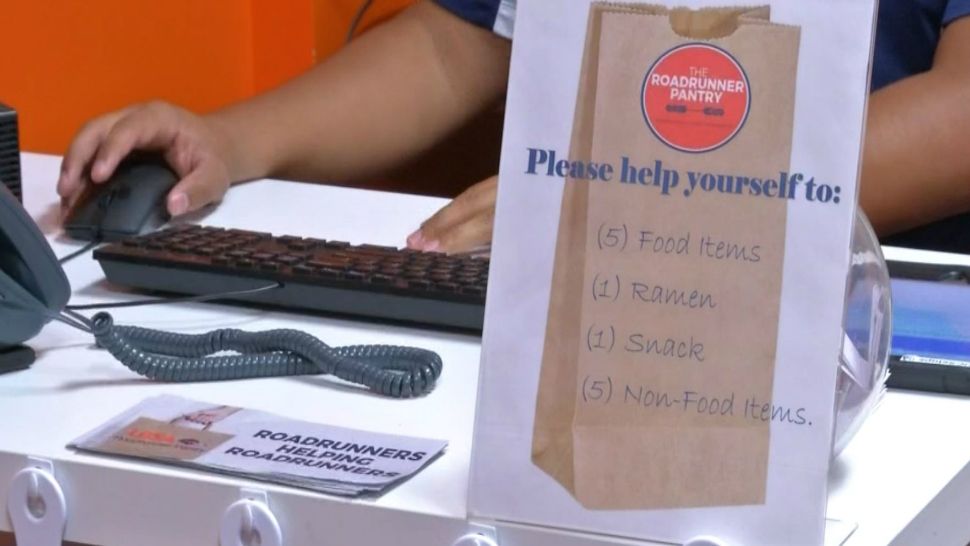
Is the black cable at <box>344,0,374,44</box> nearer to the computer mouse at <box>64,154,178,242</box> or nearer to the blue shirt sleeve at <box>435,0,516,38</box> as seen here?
the blue shirt sleeve at <box>435,0,516,38</box>

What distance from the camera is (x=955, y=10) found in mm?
1383

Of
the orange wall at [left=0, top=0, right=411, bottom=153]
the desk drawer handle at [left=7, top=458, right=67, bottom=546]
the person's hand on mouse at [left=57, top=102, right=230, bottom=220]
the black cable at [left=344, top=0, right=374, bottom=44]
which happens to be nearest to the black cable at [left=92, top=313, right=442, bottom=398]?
the desk drawer handle at [left=7, top=458, right=67, bottom=546]

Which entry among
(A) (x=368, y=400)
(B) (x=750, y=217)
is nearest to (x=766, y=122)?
(B) (x=750, y=217)

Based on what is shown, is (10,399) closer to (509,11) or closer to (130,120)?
(130,120)

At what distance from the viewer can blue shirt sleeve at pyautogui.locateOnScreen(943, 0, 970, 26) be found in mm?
1374

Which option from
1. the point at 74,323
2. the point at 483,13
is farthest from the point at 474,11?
the point at 74,323

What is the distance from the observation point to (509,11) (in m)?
1.60

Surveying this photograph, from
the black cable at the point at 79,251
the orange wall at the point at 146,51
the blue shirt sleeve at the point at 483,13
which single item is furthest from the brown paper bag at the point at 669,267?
the orange wall at the point at 146,51

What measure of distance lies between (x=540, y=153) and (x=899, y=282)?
16.9 inches

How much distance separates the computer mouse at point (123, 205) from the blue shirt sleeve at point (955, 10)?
77cm

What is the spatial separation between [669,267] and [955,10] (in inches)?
36.5

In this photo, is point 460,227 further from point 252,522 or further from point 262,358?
point 252,522

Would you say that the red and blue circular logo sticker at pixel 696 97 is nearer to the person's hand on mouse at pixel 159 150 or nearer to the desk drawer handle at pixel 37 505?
the desk drawer handle at pixel 37 505

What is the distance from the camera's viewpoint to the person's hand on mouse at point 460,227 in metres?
1.04
